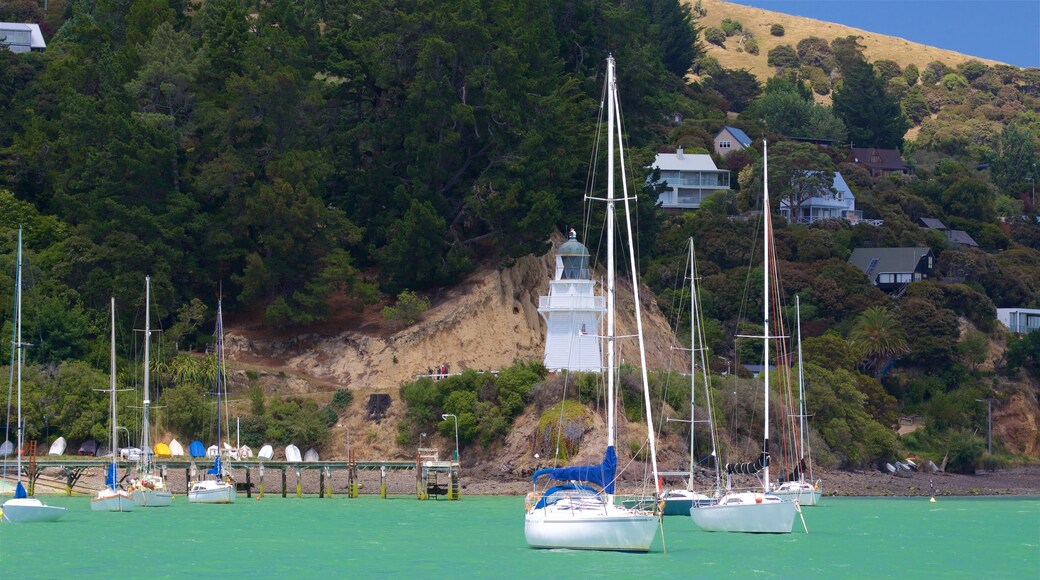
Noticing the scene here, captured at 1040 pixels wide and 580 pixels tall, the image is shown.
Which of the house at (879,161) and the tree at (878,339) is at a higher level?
the house at (879,161)

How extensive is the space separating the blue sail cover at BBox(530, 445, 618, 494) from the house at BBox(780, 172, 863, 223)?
91.1 meters

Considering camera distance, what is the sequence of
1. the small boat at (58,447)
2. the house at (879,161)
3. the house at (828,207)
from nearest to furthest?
the small boat at (58,447), the house at (828,207), the house at (879,161)

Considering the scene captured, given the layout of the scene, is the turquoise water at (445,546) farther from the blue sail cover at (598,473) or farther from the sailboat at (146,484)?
the blue sail cover at (598,473)

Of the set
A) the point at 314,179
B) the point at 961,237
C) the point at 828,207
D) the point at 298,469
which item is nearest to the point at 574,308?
the point at 298,469

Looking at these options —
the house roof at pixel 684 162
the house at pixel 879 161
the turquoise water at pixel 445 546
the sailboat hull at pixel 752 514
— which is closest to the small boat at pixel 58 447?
the turquoise water at pixel 445 546

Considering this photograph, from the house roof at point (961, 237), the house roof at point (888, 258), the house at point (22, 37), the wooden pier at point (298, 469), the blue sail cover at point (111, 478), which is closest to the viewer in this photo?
the blue sail cover at point (111, 478)

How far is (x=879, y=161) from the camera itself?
6289 inches

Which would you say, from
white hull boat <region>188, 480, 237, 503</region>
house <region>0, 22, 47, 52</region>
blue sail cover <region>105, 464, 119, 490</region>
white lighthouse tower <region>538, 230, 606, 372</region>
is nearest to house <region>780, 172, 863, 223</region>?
white lighthouse tower <region>538, 230, 606, 372</region>

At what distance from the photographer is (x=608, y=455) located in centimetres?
4569

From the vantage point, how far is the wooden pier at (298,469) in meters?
75.1

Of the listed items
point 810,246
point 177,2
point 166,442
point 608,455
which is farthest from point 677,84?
point 608,455

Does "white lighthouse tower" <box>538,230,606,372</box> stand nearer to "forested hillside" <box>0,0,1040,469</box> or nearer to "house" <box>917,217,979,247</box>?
"forested hillside" <box>0,0,1040,469</box>

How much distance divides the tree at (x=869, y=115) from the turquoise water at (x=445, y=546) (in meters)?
101

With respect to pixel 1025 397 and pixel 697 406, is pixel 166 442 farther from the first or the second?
pixel 1025 397
